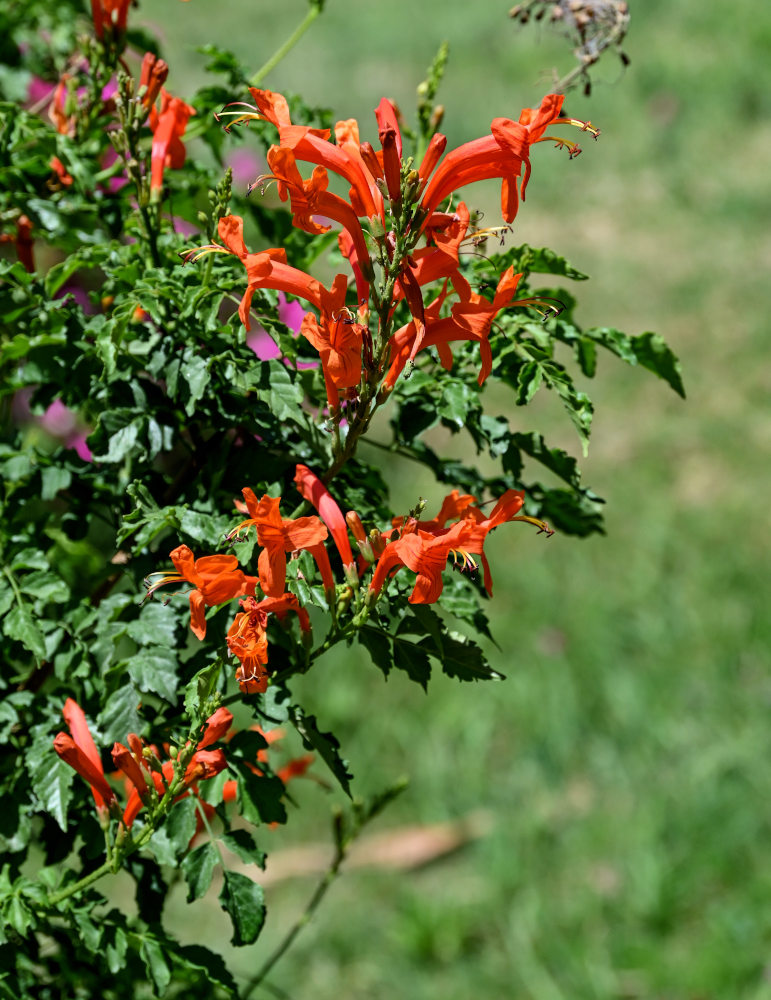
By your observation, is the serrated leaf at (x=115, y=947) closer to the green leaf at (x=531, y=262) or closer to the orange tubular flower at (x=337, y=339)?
the orange tubular flower at (x=337, y=339)

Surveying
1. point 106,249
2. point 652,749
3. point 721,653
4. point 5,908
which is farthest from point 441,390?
point 721,653

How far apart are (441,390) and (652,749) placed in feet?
10.9

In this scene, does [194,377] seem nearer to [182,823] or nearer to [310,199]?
[310,199]

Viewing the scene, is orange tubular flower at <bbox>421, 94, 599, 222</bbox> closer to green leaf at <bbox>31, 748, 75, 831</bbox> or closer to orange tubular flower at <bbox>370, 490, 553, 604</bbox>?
orange tubular flower at <bbox>370, 490, 553, 604</bbox>

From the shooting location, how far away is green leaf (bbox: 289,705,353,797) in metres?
1.36

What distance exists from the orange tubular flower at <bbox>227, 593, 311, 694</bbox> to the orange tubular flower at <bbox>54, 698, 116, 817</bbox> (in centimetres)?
28

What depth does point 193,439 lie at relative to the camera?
1.66 m

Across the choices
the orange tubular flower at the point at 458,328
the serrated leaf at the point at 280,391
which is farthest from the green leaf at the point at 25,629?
the orange tubular flower at the point at 458,328

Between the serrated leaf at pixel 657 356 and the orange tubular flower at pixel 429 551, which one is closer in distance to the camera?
the orange tubular flower at pixel 429 551

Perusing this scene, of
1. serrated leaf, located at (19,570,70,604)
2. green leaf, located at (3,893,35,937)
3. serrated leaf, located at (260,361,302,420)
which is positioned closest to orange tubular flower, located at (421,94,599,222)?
serrated leaf, located at (260,361,302,420)

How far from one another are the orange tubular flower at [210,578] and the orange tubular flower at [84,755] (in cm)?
27

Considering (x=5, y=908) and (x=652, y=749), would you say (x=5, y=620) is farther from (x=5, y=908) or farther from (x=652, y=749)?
(x=652, y=749)

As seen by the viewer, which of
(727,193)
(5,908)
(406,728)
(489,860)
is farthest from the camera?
(727,193)

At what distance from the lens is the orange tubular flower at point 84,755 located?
4.72 ft
